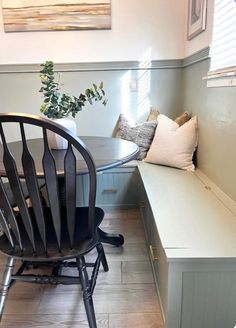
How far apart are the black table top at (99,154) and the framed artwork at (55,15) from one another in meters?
1.29

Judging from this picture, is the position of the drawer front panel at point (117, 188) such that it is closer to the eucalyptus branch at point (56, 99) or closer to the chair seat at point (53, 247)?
the eucalyptus branch at point (56, 99)

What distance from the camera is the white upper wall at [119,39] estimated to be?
102 inches

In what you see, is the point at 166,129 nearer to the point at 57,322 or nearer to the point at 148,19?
the point at 148,19

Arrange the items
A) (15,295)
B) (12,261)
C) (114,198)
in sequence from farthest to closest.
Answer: (114,198)
(15,295)
(12,261)

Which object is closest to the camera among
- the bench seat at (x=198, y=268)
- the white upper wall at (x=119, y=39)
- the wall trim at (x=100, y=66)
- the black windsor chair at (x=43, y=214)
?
the black windsor chair at (x=43, y=214)

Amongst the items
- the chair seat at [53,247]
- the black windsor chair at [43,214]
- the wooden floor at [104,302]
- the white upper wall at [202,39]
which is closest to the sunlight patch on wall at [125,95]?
the white upper wall at [202,39]

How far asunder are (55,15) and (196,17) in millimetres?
1260

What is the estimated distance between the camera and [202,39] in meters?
2.11

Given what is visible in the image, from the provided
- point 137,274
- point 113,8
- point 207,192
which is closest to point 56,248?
point 137,274

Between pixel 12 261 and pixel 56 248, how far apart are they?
27 cm

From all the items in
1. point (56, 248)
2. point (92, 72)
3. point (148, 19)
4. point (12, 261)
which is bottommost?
point (12, 261)

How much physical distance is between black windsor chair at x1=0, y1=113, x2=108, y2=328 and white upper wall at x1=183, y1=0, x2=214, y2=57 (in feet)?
4.79

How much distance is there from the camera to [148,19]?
8.52 ft

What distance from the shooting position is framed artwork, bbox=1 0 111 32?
8.35 ft
